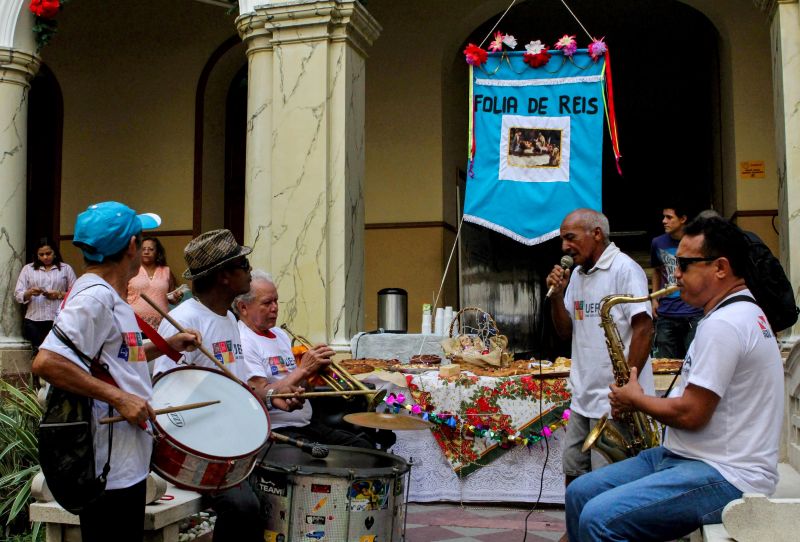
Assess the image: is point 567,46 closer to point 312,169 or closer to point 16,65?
point 312,169

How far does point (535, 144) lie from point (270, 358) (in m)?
4.07

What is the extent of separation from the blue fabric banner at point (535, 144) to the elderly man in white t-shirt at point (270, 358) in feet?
11.2

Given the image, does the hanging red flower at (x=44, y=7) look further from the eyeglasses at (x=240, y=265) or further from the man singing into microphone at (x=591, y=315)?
the man singing into microphone at (x=591, y=315)

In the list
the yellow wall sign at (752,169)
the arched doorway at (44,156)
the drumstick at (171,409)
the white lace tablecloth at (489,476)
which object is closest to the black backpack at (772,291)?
the white lace tablecloth at (489,476)

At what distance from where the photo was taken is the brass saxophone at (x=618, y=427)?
4.30 m

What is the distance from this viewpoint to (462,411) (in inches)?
250

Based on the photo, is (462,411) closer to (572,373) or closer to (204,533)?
(572,373)

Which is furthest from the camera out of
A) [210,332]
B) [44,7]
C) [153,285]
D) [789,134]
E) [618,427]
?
[153,285]

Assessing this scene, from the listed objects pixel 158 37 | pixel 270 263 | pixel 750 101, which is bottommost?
pixel 270 263

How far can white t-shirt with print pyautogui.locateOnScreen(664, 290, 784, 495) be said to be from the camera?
300 cm

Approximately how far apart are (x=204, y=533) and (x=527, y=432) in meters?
2.34

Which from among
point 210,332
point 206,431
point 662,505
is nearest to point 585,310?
point 662,505

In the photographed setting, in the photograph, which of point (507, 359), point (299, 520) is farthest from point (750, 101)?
point (299, 520)

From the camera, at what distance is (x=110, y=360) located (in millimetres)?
3088
